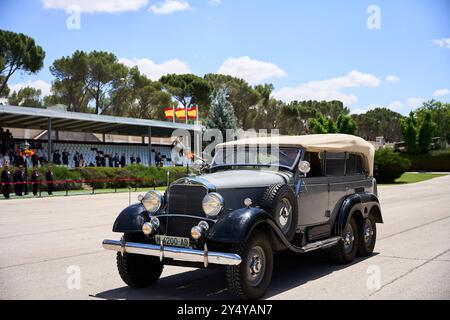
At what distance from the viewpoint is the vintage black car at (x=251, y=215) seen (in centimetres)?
559

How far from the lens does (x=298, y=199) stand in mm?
6875

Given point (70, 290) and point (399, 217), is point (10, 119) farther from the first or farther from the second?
point (70, 290)

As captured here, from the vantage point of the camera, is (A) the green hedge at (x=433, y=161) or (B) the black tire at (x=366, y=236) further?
(A) the green hedge at (x=433, y=161)

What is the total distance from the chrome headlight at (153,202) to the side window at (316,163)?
2.37 m

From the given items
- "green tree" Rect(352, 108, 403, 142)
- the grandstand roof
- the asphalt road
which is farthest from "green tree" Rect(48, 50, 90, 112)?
"green tree" Rect(352, 108, 403, 142)

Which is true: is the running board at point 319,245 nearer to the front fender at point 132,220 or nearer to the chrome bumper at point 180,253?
the chrome bumper at point 180,253

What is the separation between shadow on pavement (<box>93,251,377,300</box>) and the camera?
19.6 feet

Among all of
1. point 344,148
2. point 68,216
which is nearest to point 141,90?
point 68,216

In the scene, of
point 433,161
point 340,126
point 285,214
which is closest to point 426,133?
point 433,161

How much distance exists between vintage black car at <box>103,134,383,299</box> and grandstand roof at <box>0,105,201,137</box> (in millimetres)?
25980

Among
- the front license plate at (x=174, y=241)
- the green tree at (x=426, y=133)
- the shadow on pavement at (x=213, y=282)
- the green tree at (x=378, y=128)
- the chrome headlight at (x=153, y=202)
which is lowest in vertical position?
the shadow on pavement at (x=213, y=282)

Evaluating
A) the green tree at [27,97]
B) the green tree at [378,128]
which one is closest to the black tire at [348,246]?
the green tree at [27,97]

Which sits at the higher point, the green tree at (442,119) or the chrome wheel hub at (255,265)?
the green tree at (442,119)
